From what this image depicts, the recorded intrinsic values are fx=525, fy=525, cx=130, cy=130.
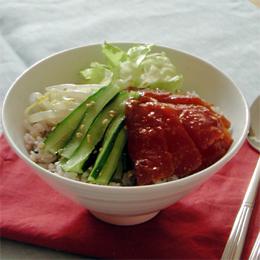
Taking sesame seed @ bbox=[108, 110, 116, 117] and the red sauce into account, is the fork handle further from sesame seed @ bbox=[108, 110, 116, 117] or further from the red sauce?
sesame seed @ bbox=[108, 110, 116, 117]

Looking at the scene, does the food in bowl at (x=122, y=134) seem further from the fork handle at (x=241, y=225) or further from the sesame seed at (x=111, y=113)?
the fork handle at (x=241, y=225)

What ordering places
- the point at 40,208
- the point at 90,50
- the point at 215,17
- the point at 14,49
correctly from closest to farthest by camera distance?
1. the point at 40,208
2. the point at 90,50
3. the point at 14,49
4. the point at 215,17

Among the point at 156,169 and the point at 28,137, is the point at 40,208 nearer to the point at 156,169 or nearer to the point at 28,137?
the point at 28,137

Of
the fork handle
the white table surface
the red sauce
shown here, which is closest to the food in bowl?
the red sauce

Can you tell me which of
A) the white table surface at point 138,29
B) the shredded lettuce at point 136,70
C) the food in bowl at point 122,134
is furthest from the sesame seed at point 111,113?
the white table surface at point 138,29

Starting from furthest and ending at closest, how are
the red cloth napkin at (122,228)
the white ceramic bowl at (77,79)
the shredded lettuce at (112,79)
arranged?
1. the shredded lettuce at (112,79)
2. the red cloth napkin at (122,228)
3. the white ceramic bowl at (77,79)

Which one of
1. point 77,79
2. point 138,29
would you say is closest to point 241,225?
point 77,79

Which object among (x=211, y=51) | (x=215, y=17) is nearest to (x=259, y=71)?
(x=211, y=51)

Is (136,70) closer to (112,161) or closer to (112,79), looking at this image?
(112,79)
